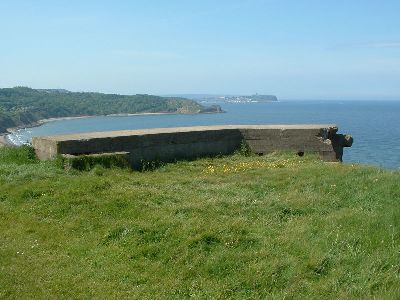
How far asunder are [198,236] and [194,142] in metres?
7.27

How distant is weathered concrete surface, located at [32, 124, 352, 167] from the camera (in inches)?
433

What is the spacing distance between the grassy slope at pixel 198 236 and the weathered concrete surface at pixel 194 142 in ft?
5.65

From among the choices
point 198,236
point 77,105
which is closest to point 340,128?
point 198,236

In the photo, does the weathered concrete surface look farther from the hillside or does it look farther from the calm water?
the hillside

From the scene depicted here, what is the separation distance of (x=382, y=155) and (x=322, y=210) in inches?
1164

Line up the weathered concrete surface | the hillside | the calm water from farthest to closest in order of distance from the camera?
the hillside → the calm water → the weathered concrete surface

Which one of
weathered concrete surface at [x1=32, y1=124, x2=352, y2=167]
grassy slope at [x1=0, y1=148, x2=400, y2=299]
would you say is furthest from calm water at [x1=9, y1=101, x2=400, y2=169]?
grassy slope at [x1=0, y1=148, x2=400, y2=299]

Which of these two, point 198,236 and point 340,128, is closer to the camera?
point 198,236

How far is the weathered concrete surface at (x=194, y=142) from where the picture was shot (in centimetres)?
1101

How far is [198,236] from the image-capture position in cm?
569

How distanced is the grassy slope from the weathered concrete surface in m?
1.72

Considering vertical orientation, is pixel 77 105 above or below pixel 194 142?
below

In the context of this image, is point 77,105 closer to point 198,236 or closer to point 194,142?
point 194,142

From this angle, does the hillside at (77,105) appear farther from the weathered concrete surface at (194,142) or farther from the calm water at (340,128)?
the weathered concrete surface at (194,142)
